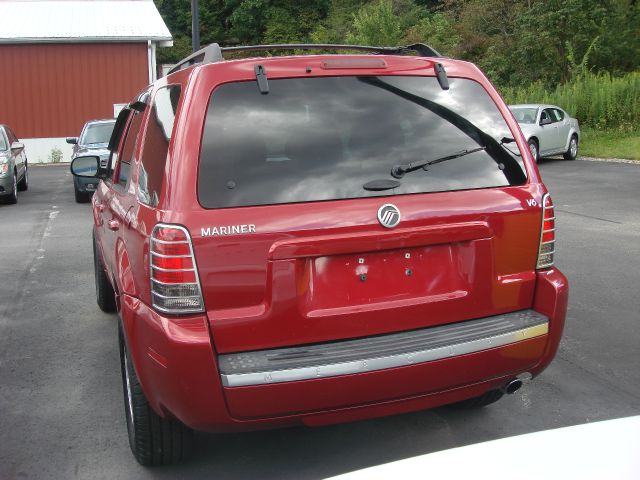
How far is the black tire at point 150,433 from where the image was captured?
347 cm

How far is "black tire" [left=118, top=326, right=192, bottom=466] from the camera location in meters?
3.47

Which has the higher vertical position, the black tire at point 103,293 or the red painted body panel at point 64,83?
the black tire at point 103,293

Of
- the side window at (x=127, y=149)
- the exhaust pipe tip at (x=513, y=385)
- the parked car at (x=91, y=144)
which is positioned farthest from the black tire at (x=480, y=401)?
the parked car at (x=91, y=144)

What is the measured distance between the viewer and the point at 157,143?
3.45m

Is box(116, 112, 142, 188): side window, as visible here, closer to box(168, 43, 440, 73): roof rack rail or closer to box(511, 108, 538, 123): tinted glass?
box(168, 43, 440, 73): roof rack rail

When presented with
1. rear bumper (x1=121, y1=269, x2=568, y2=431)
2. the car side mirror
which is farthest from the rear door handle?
rear bumper (x1=121, y1=269, x2=568, y2=431)

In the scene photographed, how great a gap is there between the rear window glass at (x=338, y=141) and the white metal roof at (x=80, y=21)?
25.8 meters

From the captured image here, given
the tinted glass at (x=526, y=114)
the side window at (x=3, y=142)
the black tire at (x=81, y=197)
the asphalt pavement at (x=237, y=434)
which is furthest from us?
the tinted glass at (x=526, y=114)

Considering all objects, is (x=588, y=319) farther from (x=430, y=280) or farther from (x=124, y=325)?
(x=124, y=325)

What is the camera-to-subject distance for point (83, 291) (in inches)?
291

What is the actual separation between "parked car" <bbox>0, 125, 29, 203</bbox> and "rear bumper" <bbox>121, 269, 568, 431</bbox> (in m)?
12.1

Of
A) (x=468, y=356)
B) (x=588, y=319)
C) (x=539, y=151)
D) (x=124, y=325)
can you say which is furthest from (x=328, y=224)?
(x=539, y=151)

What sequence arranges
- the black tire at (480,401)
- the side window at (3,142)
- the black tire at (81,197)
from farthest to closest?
the side window at (3,142), the black tire at (81,197), the black tire at (480,401)

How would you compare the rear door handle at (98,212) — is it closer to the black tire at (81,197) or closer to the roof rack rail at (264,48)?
the roof rack rail at (264,48)
